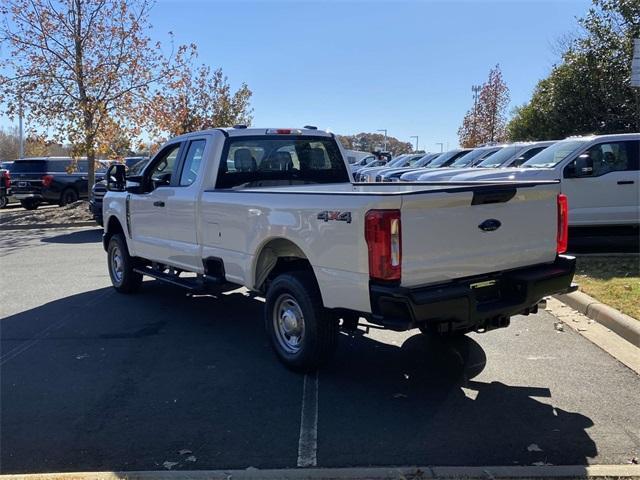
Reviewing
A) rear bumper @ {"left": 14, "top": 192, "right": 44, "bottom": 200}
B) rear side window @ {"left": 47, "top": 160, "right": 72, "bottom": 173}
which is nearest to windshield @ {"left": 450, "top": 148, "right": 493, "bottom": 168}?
rear side window @ {"left": 47, "top": 160, "right": 72, "bottom": 173}

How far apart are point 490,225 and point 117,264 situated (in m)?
5.78

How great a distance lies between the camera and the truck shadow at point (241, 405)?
361 cm

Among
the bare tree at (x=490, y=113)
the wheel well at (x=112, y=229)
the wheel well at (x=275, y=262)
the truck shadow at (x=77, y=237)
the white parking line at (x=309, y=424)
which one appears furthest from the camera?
the bare tree at (x=490, y=113)

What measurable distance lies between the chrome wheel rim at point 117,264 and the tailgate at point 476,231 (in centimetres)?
534

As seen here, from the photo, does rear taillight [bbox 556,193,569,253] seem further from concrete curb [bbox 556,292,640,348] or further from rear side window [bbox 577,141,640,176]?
rear side window [bbox 577,141,640,176]

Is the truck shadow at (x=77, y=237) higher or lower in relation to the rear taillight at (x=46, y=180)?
lower

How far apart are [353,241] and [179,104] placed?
19.8 meters

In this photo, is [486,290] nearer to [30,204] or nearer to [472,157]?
[472,157]

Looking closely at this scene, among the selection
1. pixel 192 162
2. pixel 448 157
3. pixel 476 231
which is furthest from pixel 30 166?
pixel 476 231

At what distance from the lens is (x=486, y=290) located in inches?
174

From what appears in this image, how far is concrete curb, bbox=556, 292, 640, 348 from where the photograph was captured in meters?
5.59

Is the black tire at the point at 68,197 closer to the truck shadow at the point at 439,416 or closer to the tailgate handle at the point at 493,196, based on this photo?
the truck shadow at the point at 439,416

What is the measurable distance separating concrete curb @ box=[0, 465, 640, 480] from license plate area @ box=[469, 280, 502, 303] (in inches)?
53.1

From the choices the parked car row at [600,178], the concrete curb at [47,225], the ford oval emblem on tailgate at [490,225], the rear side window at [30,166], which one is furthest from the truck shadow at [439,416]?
the rear side window at [30,166]
